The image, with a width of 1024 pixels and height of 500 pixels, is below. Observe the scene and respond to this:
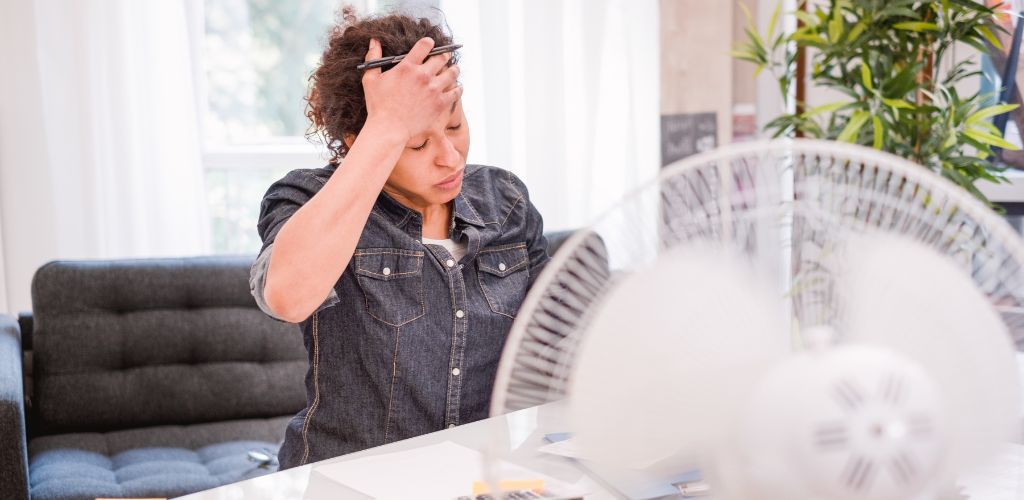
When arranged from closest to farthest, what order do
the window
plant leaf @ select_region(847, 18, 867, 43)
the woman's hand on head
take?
the woman's hand on head
plant leaf @ select_region(847, 18, 867, 43)
the window

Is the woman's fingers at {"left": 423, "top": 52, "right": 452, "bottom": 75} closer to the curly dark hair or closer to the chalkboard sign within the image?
the curly dark hair

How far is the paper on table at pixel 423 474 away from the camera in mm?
950

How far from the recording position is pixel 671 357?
57 cm

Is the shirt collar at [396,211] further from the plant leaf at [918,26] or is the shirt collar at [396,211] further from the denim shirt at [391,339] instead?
the plant leaf at [918,26]

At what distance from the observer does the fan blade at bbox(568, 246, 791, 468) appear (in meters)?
0.56

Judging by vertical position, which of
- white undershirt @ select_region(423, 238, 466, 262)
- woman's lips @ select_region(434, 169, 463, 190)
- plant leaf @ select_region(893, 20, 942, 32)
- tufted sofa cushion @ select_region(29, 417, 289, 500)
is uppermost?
plant leaf @ select_region(893, 20, 942, 32)

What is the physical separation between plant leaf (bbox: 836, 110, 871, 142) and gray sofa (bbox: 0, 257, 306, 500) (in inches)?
53.7

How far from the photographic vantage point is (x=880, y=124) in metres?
2.34

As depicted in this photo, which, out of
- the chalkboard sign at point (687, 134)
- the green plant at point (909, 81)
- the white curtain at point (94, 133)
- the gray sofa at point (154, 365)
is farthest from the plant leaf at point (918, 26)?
the white curtain at point (94, 133)

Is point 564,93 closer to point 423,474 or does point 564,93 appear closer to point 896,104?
point 896,104

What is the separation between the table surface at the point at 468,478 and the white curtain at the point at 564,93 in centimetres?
263

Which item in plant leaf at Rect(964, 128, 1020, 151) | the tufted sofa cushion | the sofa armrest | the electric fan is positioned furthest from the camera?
plant leaf at Rect(964, 128, 1020, 151)

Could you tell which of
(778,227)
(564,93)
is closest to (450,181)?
(778,227)

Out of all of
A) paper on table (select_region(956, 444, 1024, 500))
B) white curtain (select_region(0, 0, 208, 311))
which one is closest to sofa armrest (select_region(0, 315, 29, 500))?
paper on table (select_region(956, 444, 1024, 500))
